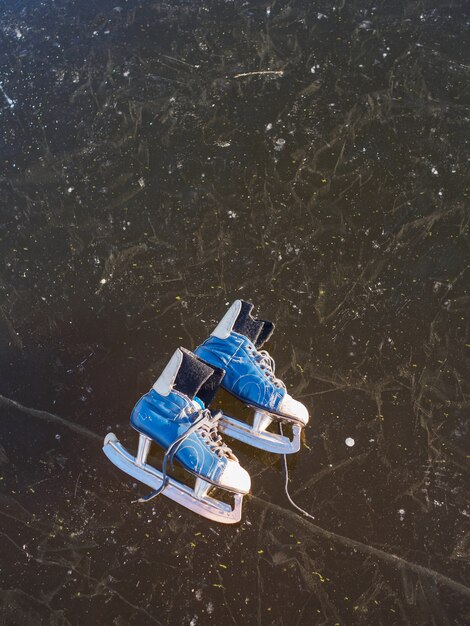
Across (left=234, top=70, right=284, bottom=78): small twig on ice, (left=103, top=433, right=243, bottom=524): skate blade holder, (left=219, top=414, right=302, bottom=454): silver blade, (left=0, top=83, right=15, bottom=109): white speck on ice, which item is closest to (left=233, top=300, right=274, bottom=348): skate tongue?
(left=219, top=414, right=302, bottom=454): silver blade

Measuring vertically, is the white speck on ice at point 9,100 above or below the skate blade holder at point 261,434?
above

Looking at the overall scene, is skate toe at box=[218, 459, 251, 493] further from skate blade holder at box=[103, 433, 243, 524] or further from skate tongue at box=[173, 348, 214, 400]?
skate tongue at box=[173, 348, 214, 400]

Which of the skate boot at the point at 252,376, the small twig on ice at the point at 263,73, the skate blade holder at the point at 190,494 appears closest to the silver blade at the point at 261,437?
the skate boot at the point at 252,376

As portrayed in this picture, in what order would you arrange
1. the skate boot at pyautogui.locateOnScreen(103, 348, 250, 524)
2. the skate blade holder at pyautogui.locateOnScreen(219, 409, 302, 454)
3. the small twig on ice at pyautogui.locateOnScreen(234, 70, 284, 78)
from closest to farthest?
the skate boot at pyautogui.locateOnScreen(103, 348, 250, 524), the skate blade holder at pyautogui.locateOnScreen(219, 409, 302, 454), the small twig on ice at pyautogui.locateOnScreen(234, 70, 284, 78)

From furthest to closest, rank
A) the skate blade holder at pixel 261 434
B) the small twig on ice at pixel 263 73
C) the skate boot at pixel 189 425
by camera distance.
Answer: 1. the small twig on ice at pixel 263 73
2. the skate blade holder at pixel 261 434
3. the skate boot at pixel 189 425

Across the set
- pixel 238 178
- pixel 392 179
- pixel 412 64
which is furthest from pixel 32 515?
pixel 412 64

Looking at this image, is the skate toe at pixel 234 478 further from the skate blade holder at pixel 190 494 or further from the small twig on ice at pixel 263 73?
the small twig on ice at pixel 263 73

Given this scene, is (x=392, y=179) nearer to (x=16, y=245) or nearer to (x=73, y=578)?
(x=16, y=245)
